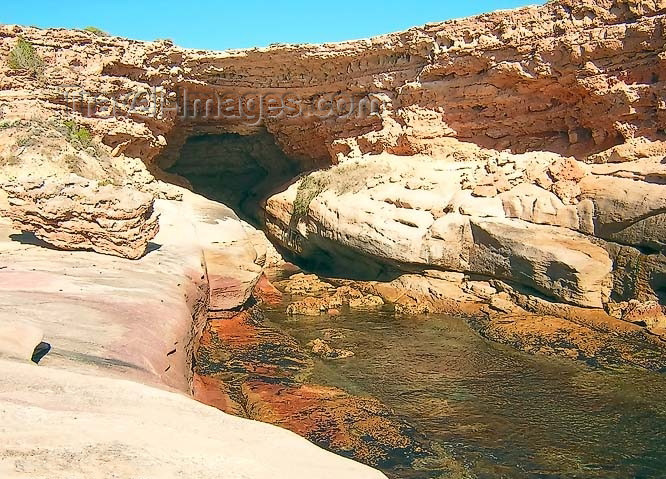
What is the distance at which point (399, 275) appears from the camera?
1438cm

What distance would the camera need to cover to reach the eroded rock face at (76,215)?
31.0ft

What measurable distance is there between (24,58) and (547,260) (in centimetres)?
1401

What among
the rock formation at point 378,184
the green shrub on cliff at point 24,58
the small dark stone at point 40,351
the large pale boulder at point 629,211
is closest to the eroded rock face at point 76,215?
the rock formation at point 378,184

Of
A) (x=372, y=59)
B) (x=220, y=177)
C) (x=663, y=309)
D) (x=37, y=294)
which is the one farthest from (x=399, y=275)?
(x=220, y=177)

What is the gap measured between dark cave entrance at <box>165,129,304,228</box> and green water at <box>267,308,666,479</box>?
463 inches

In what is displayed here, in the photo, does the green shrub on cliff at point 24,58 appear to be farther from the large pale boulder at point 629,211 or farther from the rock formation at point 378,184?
the large pale boulder at point 629,211

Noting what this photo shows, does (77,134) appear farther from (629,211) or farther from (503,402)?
(629,211)

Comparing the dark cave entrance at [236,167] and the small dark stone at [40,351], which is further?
the dark cave entrance at [236,167]

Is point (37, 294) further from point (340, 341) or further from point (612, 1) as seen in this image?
point (612, 1)

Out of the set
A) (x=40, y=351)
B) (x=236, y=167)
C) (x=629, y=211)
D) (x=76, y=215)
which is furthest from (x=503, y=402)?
(x=236, y=167)

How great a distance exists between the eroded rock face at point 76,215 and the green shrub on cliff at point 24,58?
25.5 feet

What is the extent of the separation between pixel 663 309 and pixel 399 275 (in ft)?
18.7

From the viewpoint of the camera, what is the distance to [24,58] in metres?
15.8

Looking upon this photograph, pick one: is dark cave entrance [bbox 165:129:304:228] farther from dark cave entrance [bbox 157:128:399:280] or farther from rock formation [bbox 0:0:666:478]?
rock formation [bbox 0:0:666:478]
